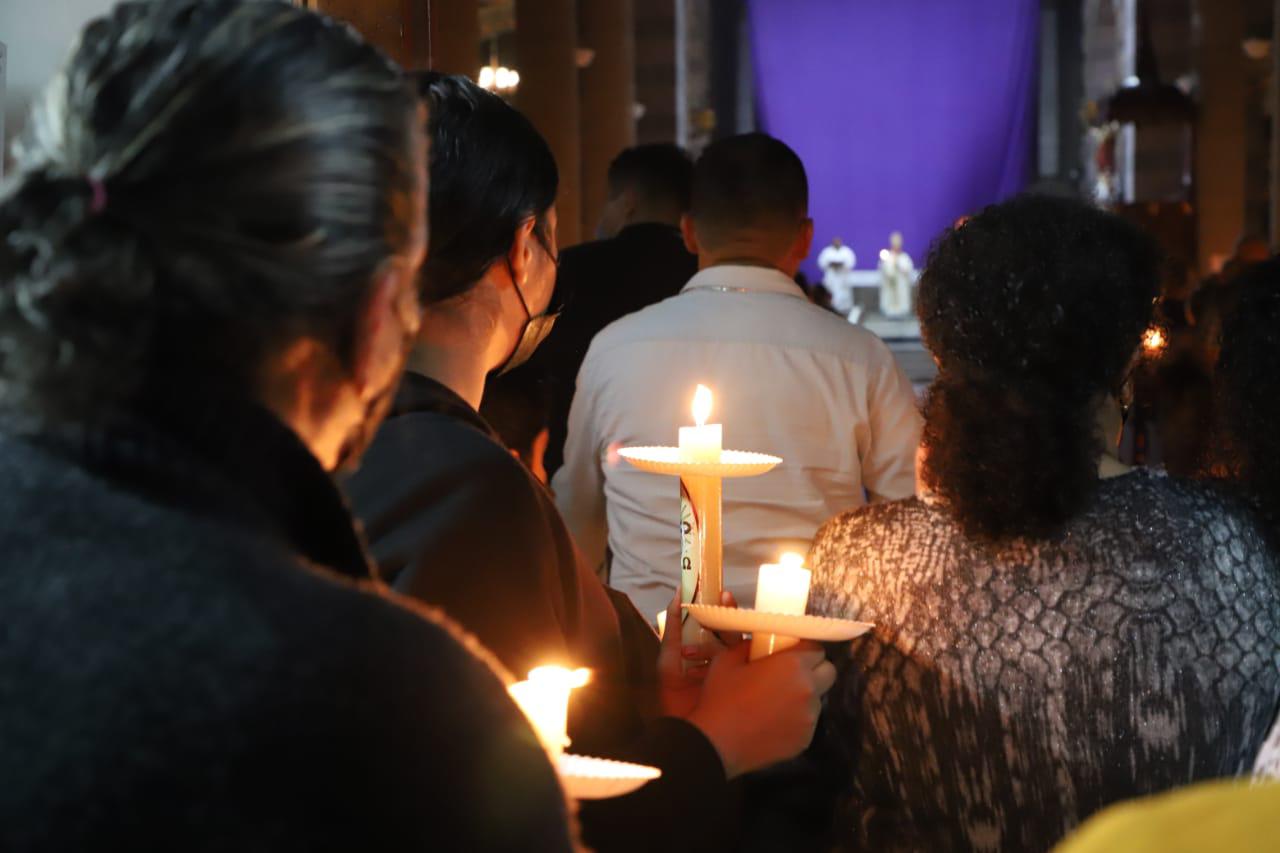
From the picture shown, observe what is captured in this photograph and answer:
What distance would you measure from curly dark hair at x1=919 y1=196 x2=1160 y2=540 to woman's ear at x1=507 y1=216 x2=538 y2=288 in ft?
1.97

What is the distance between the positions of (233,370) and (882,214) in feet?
87.7

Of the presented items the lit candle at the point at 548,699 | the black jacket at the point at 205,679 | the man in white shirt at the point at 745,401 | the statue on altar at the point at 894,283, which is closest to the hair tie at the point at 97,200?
the black jacket at the point at 205,679

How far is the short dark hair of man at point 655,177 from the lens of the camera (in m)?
4.77

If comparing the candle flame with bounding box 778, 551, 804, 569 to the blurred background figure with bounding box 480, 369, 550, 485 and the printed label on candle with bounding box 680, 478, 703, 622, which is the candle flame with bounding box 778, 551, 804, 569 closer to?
the printed label on candle with bounding box 680, 478, 703, 622

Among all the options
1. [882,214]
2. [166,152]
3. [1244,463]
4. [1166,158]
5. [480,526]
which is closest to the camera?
[166,152]

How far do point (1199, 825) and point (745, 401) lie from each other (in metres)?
2.82

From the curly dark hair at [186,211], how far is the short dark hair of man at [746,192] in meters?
2.64

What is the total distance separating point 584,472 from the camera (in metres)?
3.61

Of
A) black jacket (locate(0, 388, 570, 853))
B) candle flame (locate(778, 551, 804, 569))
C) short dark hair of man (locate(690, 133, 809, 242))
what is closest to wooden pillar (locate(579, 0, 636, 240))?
short dark hair of man (locate(690, 133, 809, 242))

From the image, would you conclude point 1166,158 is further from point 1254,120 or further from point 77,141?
point 77,141

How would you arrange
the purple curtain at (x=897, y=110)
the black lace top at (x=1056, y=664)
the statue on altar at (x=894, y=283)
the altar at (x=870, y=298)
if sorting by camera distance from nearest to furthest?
1. the black lace top at (x=1056, y=664)
2. the altar at (x=870, y=298)
3. the statue on altar at (x=894, y=283)
4. the purple curtain at (x=897, y=110)

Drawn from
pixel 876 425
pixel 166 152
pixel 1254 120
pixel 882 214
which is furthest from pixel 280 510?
pixel 882 214

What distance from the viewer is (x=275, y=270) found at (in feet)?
3.05

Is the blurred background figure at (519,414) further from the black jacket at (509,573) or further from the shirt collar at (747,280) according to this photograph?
the black jacket at (509,573)
